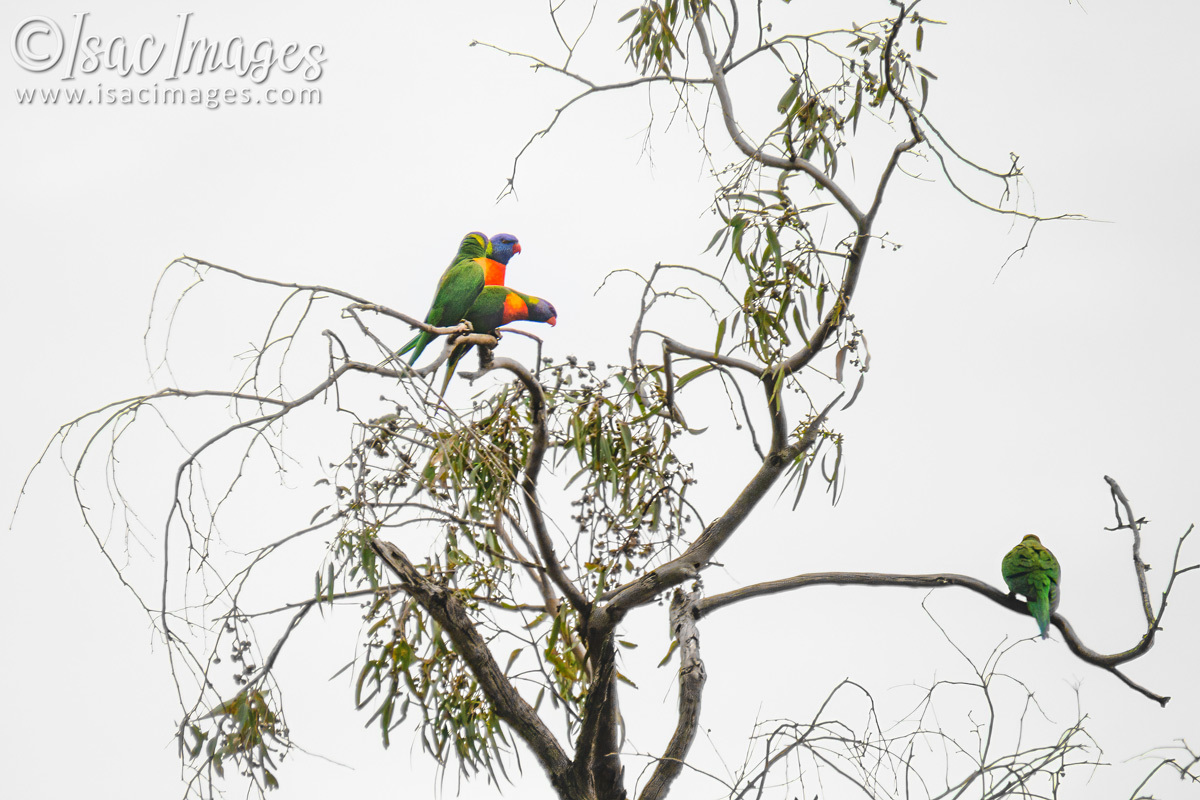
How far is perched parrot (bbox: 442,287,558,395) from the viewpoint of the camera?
3270mm

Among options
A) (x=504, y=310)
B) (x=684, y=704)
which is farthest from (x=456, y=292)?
(x=684, y=704)

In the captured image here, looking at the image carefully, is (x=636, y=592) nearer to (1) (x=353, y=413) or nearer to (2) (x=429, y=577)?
(2) (x=429, y=577)

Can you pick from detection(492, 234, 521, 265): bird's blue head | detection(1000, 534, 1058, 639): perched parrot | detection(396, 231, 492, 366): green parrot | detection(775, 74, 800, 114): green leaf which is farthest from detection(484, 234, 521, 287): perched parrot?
detection(1000, 534, 1058, 639): perched parrot

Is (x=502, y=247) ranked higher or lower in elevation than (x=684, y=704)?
higher

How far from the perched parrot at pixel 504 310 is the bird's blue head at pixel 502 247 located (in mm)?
228

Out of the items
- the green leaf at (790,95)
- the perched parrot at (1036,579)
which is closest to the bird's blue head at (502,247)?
the green leaf at (790,95)

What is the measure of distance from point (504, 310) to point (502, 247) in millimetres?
314

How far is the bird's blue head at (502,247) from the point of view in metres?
3.54

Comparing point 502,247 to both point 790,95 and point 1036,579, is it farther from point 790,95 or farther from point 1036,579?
point 1036,579

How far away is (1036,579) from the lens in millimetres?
2736

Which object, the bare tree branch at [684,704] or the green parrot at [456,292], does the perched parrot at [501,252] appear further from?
the bare tree branch at [684,704]

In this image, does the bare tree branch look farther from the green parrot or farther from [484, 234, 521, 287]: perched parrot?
[484, 234, 521, 287]: perched parrot

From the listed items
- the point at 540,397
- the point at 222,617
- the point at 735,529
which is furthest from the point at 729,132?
the point at 222,617

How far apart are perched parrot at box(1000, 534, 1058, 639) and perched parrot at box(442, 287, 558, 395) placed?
1.48m
